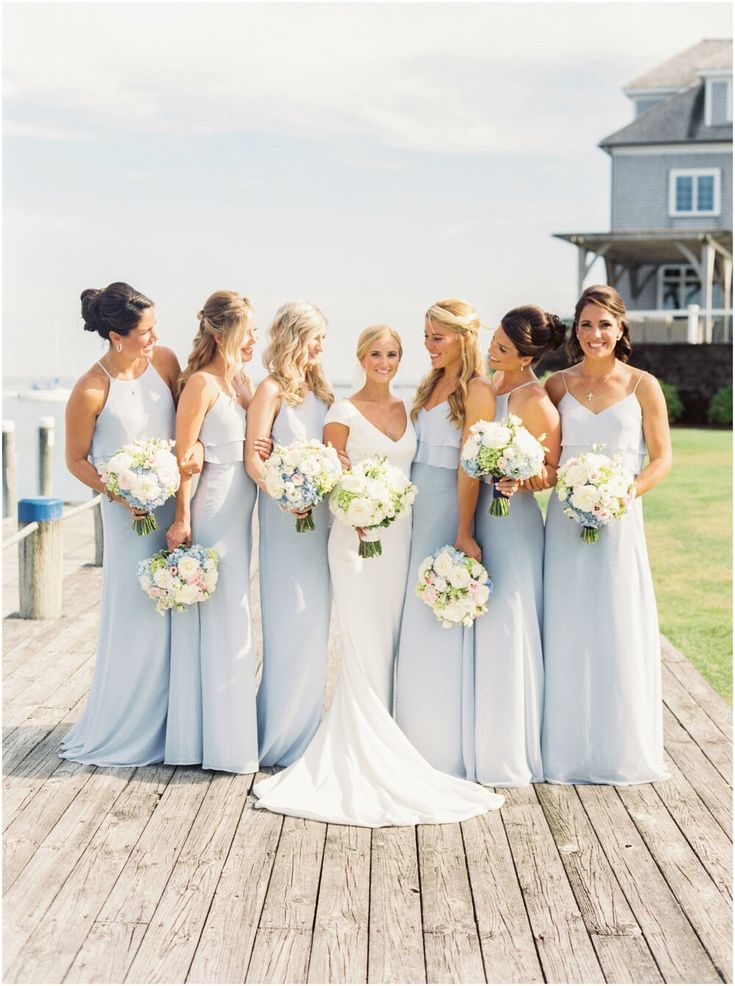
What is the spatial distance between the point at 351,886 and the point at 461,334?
8.37 feet

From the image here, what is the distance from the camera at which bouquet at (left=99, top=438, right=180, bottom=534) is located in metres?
5.12

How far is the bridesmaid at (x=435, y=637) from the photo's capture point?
5.36m

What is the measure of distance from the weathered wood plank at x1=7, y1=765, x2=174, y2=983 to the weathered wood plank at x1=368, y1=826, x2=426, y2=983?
3.42 ft

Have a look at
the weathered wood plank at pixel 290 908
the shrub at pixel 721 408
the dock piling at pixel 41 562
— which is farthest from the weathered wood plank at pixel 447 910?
the shrub at pixel 721 408

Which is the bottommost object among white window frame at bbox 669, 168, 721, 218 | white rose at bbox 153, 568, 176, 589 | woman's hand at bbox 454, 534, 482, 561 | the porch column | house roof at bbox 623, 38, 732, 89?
white rose at bbox 153, 568, 176, 589

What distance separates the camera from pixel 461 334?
524cm

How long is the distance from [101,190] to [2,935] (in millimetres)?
69610

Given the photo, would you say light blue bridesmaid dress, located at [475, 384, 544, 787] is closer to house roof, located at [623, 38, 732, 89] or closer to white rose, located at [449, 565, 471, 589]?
white rose, located at [449, 565, 471, 589]

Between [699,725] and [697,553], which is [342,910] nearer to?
[699,725]

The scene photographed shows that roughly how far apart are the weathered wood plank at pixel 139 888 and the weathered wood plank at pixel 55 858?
0.76ft

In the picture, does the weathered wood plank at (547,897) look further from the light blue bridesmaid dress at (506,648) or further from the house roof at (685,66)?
the house roof at (685,66)

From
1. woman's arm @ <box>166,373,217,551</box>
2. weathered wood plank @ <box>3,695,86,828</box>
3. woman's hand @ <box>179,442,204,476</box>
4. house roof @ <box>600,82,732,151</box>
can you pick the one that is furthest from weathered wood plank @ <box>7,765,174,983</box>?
house roof @ <box>600,82,732,151</box>

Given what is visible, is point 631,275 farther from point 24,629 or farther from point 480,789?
point 480,789

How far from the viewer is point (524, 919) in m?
4.06
